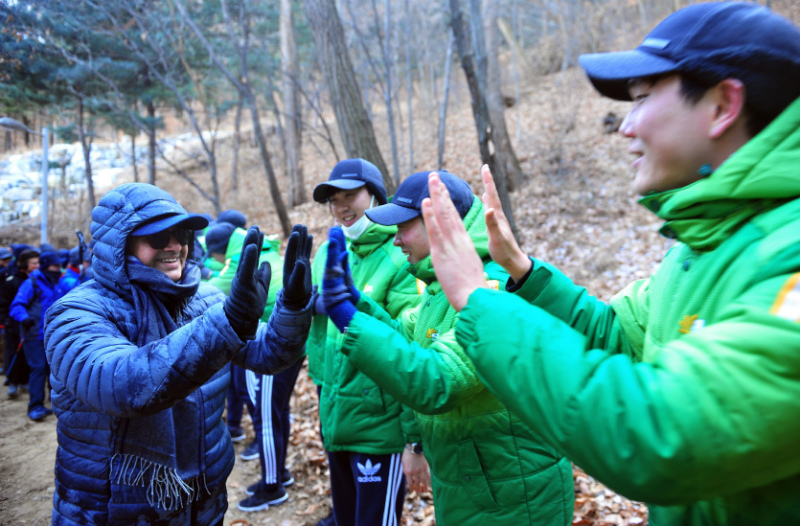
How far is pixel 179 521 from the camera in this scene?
2332 millimetres

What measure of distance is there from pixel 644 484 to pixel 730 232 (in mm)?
659

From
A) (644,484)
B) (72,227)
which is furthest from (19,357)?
(72,227)

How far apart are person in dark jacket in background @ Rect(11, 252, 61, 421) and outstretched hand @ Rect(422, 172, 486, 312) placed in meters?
7.51

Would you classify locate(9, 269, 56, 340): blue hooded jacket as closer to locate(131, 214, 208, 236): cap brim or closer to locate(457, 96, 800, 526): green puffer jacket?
locate(131, 214, 208, 236): cap brim

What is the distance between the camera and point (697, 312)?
1203mm

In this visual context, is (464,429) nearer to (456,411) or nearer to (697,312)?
(456,411)

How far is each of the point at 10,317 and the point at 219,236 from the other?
15.4 feet

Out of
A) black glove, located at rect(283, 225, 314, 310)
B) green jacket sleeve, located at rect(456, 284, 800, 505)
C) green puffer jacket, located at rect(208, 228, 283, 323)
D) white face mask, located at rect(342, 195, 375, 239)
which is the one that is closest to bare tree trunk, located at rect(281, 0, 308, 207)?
green puffer jacket, located at rect(208, 228, 283, 323)

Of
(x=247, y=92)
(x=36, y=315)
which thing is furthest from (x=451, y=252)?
(x=247, y=92)

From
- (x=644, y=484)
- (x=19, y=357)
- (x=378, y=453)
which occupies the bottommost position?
(x=19, y=357)

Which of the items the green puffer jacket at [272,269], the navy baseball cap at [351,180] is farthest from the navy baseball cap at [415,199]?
the green puffer jacket at [272,269]

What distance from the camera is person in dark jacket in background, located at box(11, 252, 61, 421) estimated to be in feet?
22.5

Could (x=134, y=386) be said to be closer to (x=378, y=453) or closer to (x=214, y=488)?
(x=214, y=488)

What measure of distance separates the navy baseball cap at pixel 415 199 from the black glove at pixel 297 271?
1.45ft
